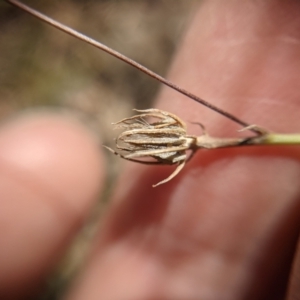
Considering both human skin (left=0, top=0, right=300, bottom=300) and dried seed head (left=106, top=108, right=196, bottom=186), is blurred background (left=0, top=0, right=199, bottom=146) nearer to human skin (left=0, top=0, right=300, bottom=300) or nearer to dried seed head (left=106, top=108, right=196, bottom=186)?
human skin (left=0, top=0, right=300, bottom=300)

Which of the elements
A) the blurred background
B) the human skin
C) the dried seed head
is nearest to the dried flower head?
the dried seed head

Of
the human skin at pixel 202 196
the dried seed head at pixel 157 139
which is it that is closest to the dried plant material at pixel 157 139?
the dried seed head at pixel 157 139

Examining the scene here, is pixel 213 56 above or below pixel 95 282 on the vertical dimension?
above

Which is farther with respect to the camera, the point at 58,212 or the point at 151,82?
the point at 151,82

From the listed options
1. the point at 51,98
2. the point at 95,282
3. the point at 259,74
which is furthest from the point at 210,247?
the point at 51,98

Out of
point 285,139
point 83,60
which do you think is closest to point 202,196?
point 285,139

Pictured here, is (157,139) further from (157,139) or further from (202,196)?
(202,196)

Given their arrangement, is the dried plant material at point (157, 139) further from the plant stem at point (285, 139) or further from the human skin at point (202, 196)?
the human skin at point (202, 196)

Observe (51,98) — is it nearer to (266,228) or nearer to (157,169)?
(157,169)
